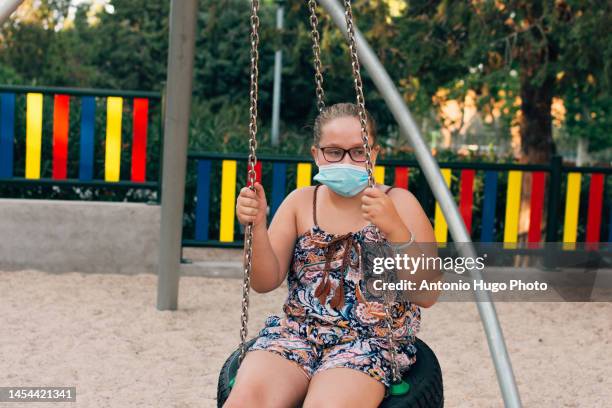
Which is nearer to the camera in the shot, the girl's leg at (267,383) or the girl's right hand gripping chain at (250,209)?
the girl's leg at (267,383)

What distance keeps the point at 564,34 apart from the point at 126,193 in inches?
177

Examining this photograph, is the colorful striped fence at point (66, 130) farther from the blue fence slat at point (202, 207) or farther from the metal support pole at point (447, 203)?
the metal support pole at point (447, 203)

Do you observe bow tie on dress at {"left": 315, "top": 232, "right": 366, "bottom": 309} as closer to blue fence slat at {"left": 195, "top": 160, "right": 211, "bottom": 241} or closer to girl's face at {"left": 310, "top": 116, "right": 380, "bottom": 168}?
girl's face at {"left": 310, "top": 116, "right": 380, "bottom": 168}

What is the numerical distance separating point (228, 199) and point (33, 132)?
1628 millimetres

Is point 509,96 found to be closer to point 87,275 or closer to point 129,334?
point 87,275

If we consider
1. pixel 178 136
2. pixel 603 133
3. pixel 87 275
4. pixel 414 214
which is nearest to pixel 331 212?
pixel 414 214

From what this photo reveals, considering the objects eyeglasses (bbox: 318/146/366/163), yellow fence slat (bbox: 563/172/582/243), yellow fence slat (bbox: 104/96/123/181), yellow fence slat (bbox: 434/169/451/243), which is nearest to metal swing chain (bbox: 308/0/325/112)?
eyeglasses (bbox: 318/146/366/163)

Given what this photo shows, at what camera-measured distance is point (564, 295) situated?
21.3ft

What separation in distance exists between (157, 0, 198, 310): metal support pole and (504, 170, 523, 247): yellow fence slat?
9.34 feet

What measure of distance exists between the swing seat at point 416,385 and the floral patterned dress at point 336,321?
0.04m

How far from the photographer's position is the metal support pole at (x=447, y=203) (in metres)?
3.12

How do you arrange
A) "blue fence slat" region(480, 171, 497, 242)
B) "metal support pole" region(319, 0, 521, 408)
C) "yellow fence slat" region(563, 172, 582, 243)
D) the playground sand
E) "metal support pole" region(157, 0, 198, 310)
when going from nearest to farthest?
"metal support pole" region(319, 0, 521, 408) < the playground sand < "metal support pole" region(157, 0, 198, 310) < "blue fence slat" region(480, 171, 497, 242) < "yellow fence slat" region(563, 172, 582, 243)

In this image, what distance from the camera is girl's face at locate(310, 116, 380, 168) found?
258cm

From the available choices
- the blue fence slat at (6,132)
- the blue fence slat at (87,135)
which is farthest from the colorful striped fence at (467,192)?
the blue fence slat at (6,132)
